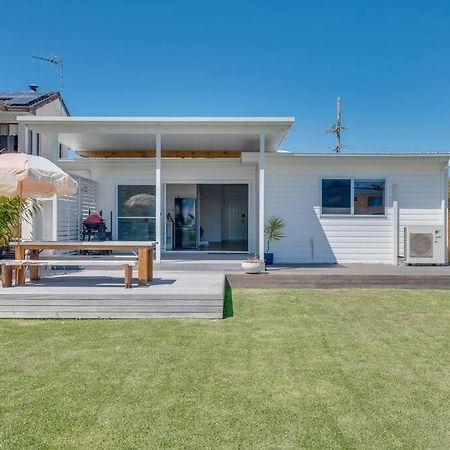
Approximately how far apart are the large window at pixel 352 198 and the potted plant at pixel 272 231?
3.76 ft

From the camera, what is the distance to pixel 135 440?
7.66ft

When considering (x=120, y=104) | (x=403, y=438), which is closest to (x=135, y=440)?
(x=403, y=438)

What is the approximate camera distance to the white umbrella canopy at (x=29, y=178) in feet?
17.7

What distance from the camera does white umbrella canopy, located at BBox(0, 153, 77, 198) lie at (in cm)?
539

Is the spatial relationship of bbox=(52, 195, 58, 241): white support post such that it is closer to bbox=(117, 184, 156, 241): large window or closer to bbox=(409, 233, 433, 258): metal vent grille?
bbox=(117, 184, 156, 241): large window

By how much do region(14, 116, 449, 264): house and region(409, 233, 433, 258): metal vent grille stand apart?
0.40 metres

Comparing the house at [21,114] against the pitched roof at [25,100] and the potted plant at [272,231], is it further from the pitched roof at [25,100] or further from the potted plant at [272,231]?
the potted plant at [272,231]

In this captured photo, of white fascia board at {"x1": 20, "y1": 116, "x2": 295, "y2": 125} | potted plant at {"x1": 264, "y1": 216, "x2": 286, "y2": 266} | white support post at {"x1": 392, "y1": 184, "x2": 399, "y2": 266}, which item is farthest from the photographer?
white support post at {"x1": 392, "y1": 184, "x2": 399, "y2": 266}

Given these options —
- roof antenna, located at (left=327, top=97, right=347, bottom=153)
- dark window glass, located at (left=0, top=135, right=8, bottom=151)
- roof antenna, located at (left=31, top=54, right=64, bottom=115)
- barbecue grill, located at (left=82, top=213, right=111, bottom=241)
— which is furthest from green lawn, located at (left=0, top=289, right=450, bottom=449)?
roof antenna, located at (left=327, top=97, right=347, bottom=153)

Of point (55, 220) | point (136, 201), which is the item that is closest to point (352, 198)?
point (136, 201)

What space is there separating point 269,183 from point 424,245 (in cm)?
389

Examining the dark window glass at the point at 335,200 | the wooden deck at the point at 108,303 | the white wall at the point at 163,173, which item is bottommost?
the wooden deck at the point at 108,303

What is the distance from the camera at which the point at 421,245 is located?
8914 millimetres

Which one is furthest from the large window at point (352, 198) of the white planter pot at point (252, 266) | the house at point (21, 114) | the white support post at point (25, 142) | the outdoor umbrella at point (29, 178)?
the white support post at point (25, 142)
